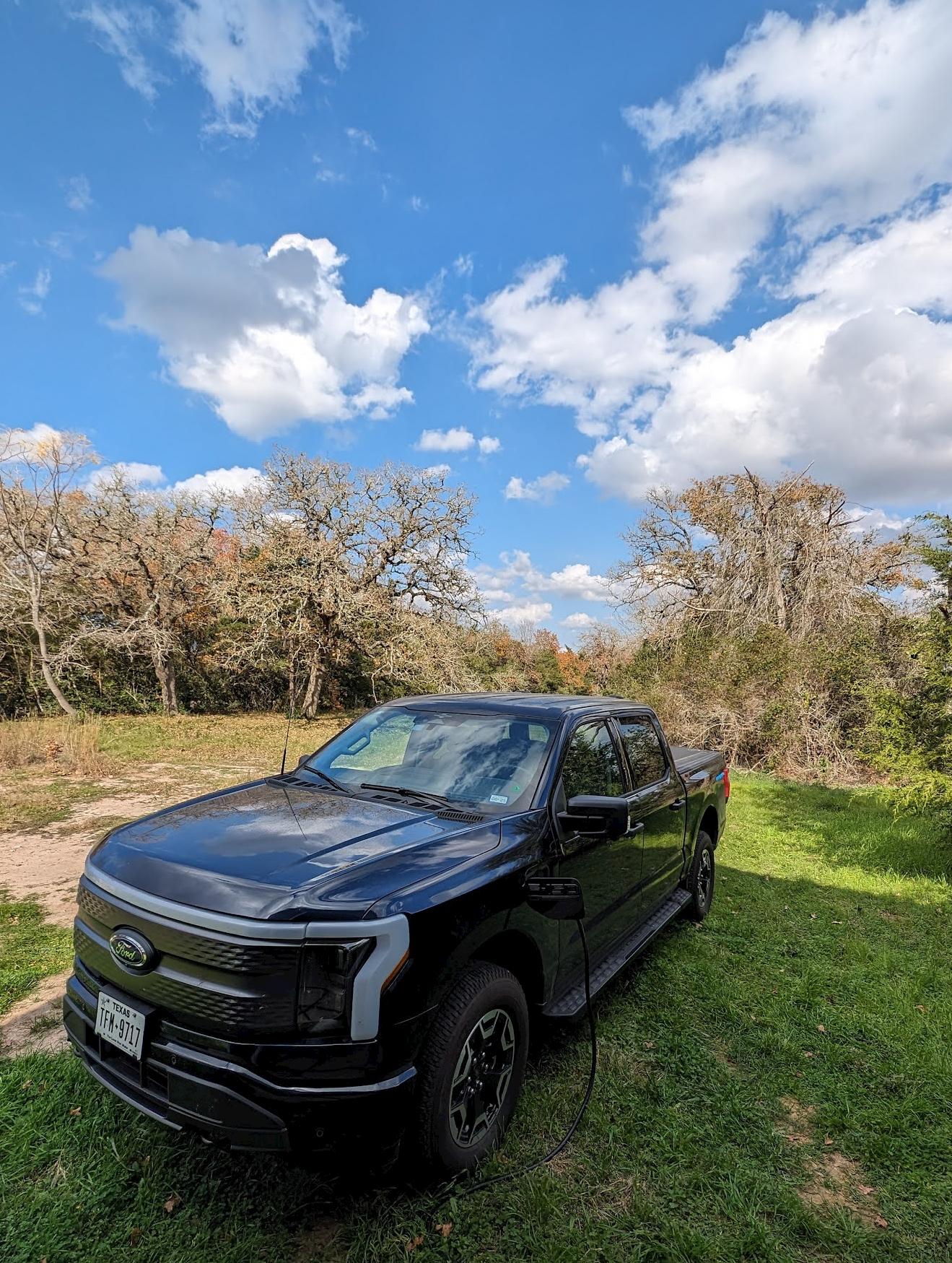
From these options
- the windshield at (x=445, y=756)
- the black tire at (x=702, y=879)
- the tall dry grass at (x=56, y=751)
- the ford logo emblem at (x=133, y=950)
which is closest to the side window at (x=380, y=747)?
the windshield at (x=445, y=756)

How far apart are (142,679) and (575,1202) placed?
21225 mm

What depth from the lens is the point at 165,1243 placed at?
199cm

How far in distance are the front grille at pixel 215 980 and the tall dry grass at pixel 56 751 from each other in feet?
30.1

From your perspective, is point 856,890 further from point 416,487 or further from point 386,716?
point 416,487

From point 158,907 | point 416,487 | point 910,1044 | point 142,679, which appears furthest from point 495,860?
point 142,679

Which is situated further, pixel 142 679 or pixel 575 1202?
pixel 142 679

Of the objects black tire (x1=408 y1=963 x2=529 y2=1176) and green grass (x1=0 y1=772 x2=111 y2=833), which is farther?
green grass (x1=0 y1=772 x2=111 y2=833)

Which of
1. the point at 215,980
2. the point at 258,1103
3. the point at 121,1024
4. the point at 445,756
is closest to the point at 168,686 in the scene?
the point at 445,756

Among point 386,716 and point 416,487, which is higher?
point 416,487

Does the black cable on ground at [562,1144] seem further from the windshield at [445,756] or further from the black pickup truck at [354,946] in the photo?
the windshield at [445,756]

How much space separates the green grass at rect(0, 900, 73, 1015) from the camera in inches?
140

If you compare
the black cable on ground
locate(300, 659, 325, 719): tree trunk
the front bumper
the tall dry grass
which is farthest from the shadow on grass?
locate(300, 659, 325, 719): tree trunk

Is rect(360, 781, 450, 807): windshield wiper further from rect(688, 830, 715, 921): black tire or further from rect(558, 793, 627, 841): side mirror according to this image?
rect(688, 830, 715, 921): black tire

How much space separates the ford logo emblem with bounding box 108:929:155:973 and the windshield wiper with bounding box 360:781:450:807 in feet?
4.08
